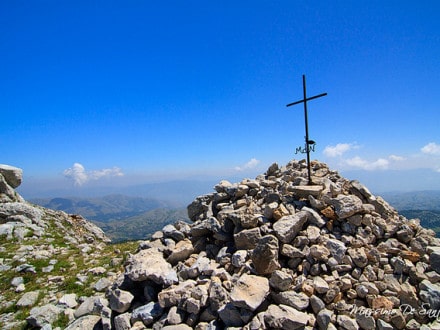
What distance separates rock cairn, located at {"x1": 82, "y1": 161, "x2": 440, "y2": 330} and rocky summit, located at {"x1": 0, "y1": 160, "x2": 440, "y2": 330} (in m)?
0.03

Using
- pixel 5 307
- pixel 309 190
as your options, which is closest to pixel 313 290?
pixel 309 190

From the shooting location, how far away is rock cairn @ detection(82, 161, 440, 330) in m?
7.42

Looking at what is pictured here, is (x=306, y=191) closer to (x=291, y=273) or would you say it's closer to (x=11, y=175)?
(x=291, y=273)

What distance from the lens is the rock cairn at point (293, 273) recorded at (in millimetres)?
7422

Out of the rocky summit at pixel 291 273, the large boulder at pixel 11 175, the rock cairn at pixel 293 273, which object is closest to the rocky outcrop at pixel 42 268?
the rocky summit at pixel 291 273

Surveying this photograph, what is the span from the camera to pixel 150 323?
27.2ft

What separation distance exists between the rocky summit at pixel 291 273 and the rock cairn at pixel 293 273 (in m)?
0.03

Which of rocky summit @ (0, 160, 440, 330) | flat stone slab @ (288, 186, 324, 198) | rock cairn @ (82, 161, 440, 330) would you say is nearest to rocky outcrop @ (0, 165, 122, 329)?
rocky summit @ (0, 160, 440, 330)

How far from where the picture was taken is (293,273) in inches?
339

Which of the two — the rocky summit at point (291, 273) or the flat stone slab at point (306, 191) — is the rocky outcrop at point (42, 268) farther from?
the flat stone slab at point (306, 191)

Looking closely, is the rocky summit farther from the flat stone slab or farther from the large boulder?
the large boulder

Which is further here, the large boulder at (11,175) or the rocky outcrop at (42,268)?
the large boulder at (11,175)

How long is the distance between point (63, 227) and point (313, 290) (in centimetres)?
2762

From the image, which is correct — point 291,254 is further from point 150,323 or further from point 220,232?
point 150,323
